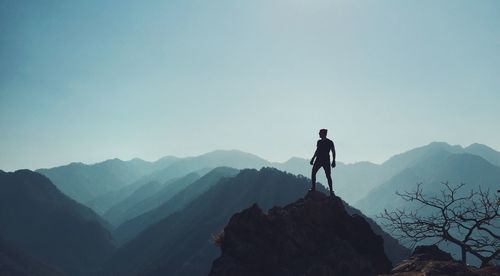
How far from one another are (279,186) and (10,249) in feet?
417

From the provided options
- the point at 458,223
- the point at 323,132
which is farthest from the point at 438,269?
the point at 323,132

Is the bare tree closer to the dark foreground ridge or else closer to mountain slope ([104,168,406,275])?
the dark foreground ridge

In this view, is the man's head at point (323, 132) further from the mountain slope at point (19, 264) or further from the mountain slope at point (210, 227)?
the mountain slope at point (19, 264)

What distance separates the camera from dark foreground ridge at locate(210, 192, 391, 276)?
14711 mm

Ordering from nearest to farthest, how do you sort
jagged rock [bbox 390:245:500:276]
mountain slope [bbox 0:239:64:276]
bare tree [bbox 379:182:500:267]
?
jagged rock [bbox 390:245:500:276] → bare tree [bbox 379:182:500:267] → mountain slope [bbox 0:239:64:276]

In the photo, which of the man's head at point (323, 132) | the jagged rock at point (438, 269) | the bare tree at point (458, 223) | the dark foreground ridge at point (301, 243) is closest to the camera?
the jagged rock at point (438, 269)

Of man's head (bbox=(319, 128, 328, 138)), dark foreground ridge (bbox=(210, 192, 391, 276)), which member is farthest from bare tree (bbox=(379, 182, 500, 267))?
man's head (bbox=(319, 128, 328, 138))

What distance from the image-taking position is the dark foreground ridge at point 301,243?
14.7m

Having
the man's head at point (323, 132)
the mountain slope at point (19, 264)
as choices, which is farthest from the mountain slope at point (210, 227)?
the man's head at point (323, 132)

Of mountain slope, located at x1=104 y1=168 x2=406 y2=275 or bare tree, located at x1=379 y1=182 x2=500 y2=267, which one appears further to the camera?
mountain slope, located at x1=104 y1=168 x2=406 y2=275

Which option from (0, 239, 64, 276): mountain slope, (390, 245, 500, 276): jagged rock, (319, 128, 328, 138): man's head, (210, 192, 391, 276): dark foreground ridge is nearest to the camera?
(390, 245, 500, 276): jagged rock

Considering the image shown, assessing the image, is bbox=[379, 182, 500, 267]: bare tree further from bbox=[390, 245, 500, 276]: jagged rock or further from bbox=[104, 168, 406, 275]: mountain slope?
bbox=[104, 168, 406, 275]: mountain slope

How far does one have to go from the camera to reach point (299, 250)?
50.6ft

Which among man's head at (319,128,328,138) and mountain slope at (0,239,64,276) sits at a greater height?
man's head at (319,128,328,138)
